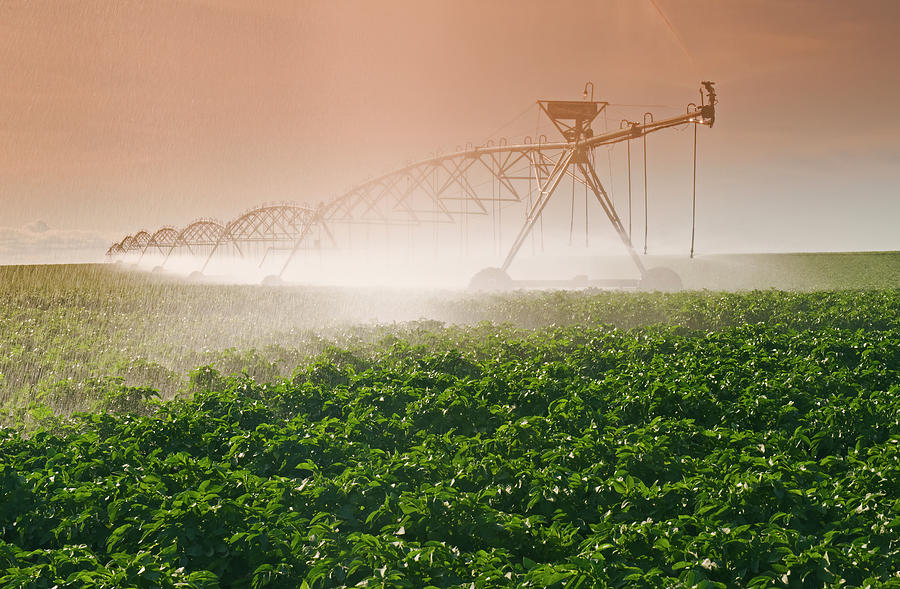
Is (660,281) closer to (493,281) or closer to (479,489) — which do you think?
(493,281)

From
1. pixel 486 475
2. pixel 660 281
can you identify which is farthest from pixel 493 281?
pixel 486 475

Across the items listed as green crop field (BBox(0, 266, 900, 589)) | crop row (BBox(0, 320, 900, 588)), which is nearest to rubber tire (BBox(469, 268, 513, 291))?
green crop field (BBox(0, 266, 900, 589))

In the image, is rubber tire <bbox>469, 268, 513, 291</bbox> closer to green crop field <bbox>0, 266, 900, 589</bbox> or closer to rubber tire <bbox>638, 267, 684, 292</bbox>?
rubber tire <bbox>638, 267, 684, 292</bbox>

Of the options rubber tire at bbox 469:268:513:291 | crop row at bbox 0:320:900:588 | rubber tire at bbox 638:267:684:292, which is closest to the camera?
crop row at bbox 0:320:900:588

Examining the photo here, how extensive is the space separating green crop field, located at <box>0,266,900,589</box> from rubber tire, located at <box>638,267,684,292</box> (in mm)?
28071

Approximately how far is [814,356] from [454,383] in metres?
7.91

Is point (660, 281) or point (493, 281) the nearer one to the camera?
point (493, 281)

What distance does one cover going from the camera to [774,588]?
484cm

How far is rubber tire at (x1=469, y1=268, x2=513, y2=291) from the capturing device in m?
42.0

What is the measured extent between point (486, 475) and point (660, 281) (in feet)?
128

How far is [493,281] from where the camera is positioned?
139ft

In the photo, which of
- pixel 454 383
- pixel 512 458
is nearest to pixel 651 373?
pixel 454 383

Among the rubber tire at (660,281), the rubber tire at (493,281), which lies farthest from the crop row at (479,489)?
the rubber tire at (660,281)

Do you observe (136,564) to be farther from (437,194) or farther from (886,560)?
(437,194)
